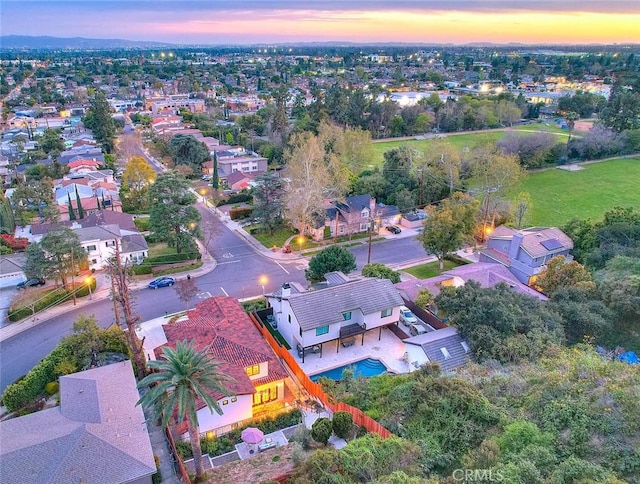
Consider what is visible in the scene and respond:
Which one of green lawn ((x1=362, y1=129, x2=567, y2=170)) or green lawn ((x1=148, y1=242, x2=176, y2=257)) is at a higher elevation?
green lawn ((x1=362, y1=129, x2=567, y2=170))

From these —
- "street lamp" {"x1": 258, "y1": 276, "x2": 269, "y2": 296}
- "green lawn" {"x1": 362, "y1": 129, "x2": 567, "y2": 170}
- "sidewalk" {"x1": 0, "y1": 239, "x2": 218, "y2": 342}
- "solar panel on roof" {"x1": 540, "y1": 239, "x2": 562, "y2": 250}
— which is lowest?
"street lamp" {"x1": 258, "y1": 276, "x2": 269, "y2": 296}

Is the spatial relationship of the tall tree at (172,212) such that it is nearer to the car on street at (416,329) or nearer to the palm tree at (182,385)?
the car on street at (416,329)

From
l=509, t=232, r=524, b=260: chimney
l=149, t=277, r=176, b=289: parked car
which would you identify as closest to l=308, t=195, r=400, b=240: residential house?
l=509, t=232, r=524, b=260: chimney

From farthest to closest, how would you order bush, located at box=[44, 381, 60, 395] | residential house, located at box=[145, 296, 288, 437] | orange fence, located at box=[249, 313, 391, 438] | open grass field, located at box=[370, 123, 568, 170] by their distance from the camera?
open grass field, located at box=[370, 123, 568, 170] < bush, located at box=[44, 381, 60, 395] < residential house, located at box=[145, 296, 288, 437] < orange fence, located at box=[249, 313, 391, 438]

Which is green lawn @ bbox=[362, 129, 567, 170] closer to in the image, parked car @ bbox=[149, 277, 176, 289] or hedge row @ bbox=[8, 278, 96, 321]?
parked car @ bbox=[149, 277, 176, 289]

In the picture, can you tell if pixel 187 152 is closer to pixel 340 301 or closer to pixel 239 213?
pixel 239 213

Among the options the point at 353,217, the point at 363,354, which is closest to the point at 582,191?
the point at 353,217

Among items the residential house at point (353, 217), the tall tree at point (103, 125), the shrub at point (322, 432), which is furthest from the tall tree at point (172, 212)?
the tall tree at point (103, 125)
